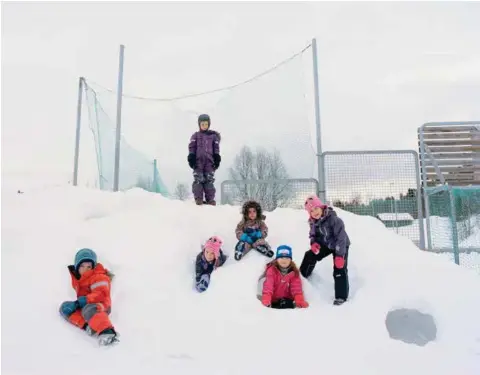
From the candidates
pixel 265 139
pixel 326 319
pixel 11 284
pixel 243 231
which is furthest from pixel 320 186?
pixel 11 284

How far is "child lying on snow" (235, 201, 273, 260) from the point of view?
209 inches

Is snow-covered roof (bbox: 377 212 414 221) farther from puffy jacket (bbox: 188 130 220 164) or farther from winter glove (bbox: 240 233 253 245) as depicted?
puffy jacket (bbox: 188 130 220 164)

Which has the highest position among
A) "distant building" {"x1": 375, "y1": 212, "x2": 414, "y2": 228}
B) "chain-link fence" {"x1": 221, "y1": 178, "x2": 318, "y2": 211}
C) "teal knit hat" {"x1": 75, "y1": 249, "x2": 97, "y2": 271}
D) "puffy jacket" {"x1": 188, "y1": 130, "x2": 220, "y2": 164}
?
"puffy jacket" {"x1": 188, "y1": 130, "x2": 220, "y2": 164}

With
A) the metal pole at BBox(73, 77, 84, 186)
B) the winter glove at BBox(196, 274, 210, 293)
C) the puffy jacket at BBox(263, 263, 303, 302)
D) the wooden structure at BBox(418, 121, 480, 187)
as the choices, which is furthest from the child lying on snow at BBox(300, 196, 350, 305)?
the metal pole at BBox(73, 77, 84, 186)

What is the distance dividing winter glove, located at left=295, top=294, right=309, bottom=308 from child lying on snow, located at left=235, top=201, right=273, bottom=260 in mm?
779

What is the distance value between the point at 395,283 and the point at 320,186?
8.48ft

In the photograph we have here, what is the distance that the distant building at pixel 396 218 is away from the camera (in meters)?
6.90

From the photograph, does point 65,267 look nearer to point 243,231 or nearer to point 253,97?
point 243,231

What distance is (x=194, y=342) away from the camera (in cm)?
385

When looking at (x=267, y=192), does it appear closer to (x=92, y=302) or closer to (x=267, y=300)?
(x=267, y=300)

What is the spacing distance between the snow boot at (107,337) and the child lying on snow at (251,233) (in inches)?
73.7

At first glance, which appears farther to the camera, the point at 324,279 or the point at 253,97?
the point at 253,97

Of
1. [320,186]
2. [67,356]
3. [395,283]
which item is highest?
[320,186]

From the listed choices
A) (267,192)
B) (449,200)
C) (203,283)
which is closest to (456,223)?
(449,200)
